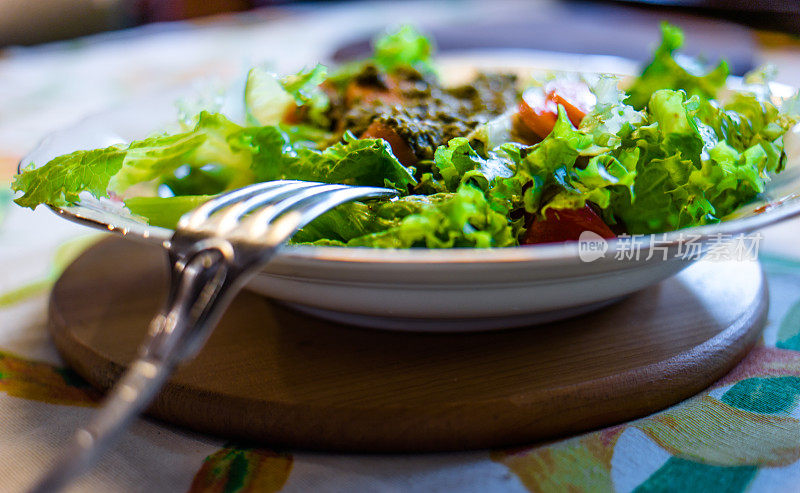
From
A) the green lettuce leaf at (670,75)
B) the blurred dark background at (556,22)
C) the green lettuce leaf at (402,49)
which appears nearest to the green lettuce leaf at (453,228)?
the green lettuce leaf at (670,75)

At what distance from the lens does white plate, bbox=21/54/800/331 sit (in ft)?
2.27

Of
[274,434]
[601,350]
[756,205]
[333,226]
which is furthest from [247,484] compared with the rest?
[756,205]

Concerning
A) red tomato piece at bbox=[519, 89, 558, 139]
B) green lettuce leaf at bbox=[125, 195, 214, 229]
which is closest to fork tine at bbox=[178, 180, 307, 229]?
green lettuce leaf at bbox=[125, 195, 214, 229]

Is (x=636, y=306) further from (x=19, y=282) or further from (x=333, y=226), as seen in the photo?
(x=19, y=282)

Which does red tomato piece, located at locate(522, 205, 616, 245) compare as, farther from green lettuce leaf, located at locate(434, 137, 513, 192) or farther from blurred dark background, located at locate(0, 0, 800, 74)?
blurred dark background, located at locate(0, 0, 800, 74)

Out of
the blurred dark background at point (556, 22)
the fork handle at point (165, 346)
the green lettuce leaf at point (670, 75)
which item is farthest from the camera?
the blurred dark background at point (556, 22)

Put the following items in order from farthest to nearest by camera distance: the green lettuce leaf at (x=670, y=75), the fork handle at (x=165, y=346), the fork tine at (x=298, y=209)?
the green lettuce leaf at (x=670, y=75) → the fork tine at (x=298, y=209) → the fork handle at (x=165, y=346)

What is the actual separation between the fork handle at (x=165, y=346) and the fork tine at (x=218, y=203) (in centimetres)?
4

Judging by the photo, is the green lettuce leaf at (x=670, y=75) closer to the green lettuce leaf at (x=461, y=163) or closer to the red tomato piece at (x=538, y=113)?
the red tomato piece at (x=538, y=113)

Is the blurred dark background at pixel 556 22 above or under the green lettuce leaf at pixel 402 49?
under

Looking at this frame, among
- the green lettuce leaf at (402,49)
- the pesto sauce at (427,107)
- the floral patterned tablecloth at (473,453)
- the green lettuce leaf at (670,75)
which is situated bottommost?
the floral patterned tablecloth at (473,453)

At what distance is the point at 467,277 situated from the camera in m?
0.71

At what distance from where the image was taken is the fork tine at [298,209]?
2.19 ft

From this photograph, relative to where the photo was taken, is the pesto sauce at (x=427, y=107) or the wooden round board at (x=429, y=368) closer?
the wooden round board at (x=429, y=368)
